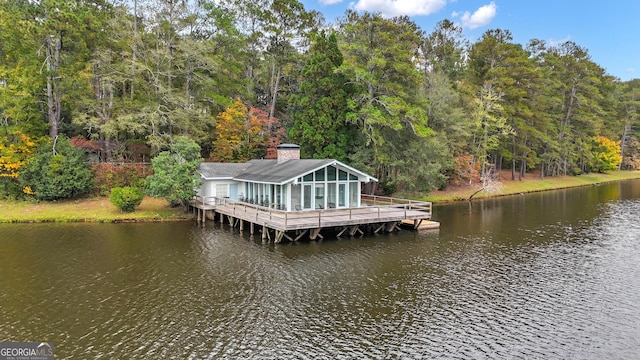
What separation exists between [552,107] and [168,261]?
54786 millimetres

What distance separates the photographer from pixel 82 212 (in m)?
25.1

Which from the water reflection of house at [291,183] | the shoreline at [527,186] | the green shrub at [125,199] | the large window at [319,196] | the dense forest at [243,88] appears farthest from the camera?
the shoreline at [527,186]

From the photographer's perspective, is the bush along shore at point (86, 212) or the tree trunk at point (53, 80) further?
the tree trunk at point (53, 80)

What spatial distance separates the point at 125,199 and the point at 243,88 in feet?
58.5

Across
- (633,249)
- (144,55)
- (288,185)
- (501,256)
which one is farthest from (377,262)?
(144,55)

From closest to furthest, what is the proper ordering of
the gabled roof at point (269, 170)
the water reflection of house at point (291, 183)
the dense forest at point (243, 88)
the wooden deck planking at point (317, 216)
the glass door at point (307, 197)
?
1. the wooden deck planking at point (317, 216)
2. the gabled roof at point (269, 170)
3. the water reflection of house at point (291, 183)
4. the glass door at point (307, 197)
5. the dense forest at point (243, 88)

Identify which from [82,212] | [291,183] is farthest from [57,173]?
[291,183]

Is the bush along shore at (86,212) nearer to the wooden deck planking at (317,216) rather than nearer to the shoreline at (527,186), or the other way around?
the wooden deck planking at (317,216)

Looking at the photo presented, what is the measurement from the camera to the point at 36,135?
91.9ft

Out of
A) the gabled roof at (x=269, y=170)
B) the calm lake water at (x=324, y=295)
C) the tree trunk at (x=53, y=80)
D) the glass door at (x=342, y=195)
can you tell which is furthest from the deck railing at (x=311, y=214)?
the tree trunk at (x=53, y=80)

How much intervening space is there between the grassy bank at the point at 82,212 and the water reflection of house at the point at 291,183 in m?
3.04

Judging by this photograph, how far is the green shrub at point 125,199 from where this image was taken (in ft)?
81.3

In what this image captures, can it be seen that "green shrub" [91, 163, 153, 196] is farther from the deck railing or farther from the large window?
the large window

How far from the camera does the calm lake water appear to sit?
30.6 feet
